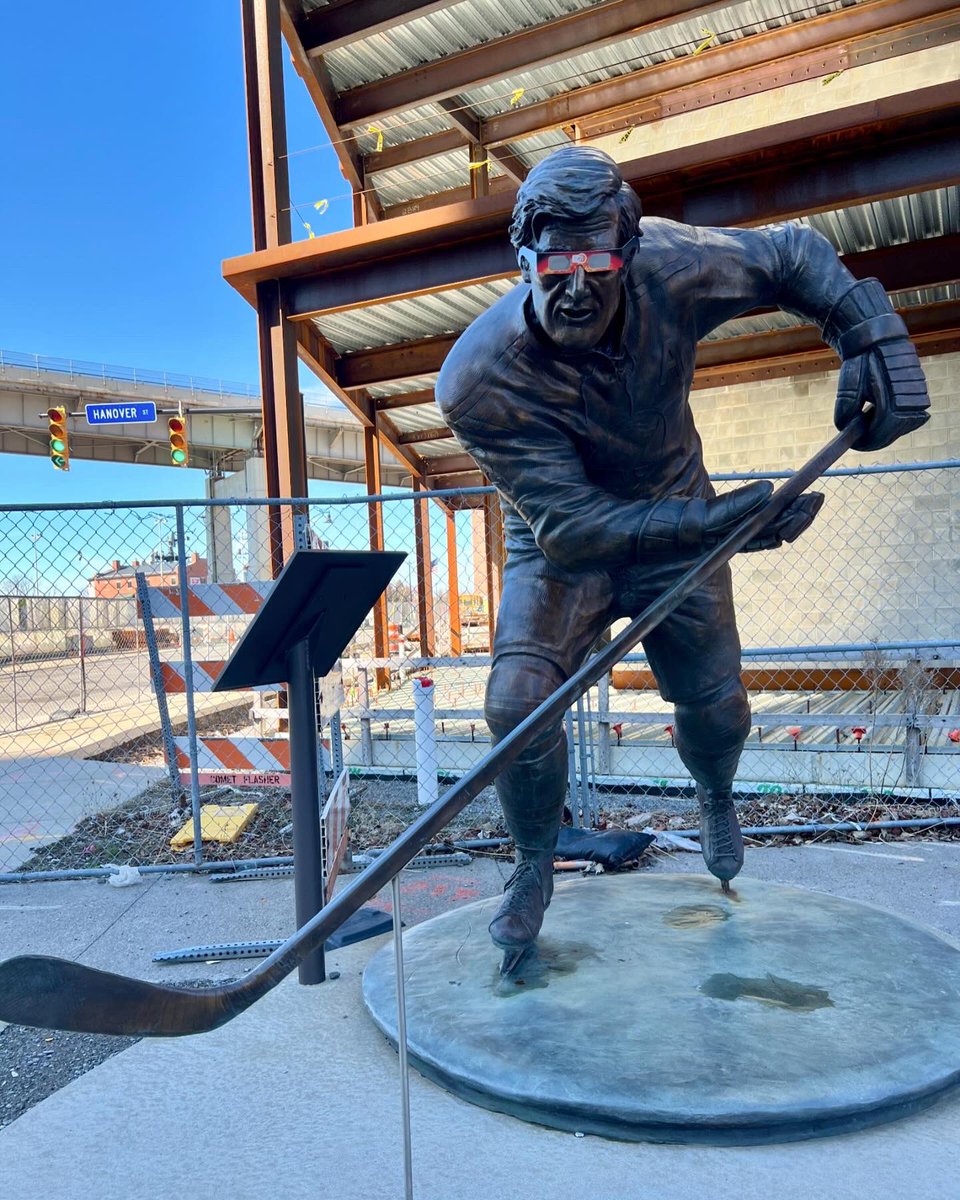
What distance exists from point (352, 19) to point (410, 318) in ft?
9.04

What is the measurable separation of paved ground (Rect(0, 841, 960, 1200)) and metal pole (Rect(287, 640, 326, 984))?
0.79 ft

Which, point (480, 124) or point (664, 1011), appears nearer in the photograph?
point (664, 1011)

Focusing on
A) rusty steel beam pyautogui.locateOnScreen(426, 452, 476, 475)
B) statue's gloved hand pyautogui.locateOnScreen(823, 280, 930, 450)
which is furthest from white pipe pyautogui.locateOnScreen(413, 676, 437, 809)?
rusty steel beam pyautogui.locateOnScreen(426, 452, 476, 475)

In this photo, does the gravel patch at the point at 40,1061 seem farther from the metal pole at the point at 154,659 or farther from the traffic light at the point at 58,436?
the traffic light at the point at 58,436

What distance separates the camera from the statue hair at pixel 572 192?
1.95m

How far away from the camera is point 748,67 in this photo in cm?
916

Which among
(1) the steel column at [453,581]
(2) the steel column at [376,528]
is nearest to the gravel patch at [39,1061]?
(2) the steel column at [376,528]

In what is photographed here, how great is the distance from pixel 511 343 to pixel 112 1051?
2277 mm

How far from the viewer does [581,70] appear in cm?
938

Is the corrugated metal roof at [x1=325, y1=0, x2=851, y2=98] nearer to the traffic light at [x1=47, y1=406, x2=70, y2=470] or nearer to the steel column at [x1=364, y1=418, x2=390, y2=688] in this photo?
the steel column at [x1=364, y1=418, x2=390, y2=688]

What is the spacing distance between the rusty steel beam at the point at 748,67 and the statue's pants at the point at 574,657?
849 cm

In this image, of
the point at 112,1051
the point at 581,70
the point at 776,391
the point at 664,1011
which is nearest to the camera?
the point at 664,1011

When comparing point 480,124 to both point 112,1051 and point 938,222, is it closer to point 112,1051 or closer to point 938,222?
point 938,222

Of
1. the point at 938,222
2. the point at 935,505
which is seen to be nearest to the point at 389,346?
the point at 938,222
